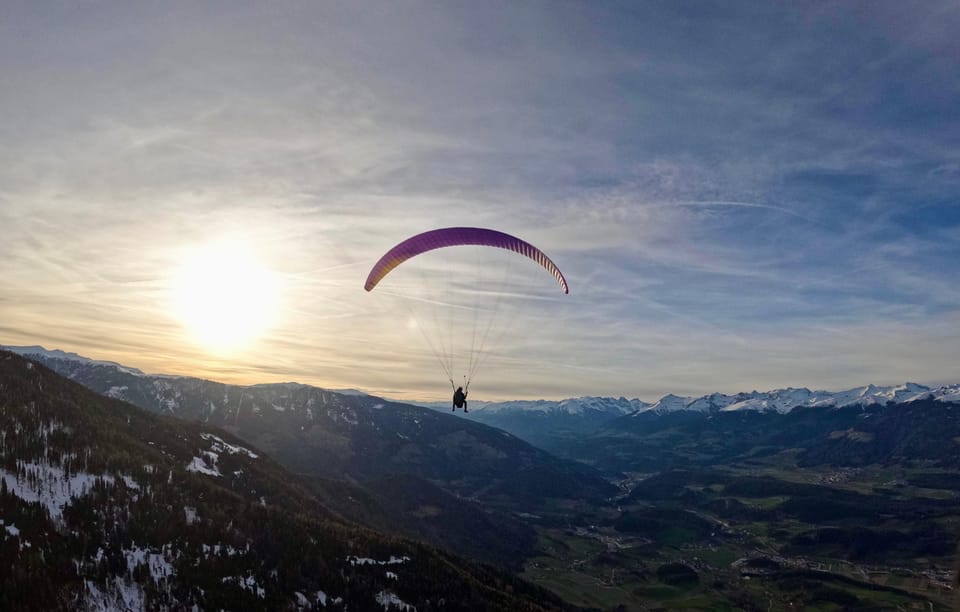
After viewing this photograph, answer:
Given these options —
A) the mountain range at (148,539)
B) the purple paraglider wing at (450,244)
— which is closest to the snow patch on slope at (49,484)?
the mountain range at (148,539)

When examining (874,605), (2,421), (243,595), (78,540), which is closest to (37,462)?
(2,421)

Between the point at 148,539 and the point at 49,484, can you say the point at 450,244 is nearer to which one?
the point at 148,539

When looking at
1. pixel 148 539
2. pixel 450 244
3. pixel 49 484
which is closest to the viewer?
pixel 450 244

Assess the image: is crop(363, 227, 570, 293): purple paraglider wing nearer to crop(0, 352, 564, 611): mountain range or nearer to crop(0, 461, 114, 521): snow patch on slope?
crop(0, 352, 564, 611): mountain range

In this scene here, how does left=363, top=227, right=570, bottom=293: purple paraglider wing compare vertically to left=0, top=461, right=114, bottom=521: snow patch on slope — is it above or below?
above

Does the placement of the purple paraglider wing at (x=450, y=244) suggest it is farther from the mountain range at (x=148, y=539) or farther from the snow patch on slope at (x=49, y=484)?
the snow patch on slope at (x=49, y=484)

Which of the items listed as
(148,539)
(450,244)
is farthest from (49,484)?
(450,244)

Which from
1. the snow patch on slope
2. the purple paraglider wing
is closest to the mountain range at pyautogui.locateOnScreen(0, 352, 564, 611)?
the snow patch on slope

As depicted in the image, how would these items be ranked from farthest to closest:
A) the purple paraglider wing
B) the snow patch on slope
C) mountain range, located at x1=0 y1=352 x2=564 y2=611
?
the snow patch on slope, mountain range, located at x1=0 y1=352 x2=564 y2=611, the purple paraglider wing

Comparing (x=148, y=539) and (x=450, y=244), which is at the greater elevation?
(x=450, y=244)
